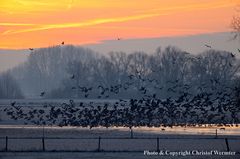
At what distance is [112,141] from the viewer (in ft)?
152

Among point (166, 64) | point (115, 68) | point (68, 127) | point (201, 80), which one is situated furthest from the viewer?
point (115, 68)

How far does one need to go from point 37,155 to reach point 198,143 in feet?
37.0

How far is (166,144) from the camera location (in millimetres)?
43031

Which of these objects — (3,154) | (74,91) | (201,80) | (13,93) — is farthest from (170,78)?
(3,154)

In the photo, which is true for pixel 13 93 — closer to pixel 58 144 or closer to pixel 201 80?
pixel 201 80

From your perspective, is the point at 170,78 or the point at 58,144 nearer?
the point at 58,144

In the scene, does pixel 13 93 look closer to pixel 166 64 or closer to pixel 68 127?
pixel 166 64

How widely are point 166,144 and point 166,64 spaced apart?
125m

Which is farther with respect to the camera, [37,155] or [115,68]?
[115,68]

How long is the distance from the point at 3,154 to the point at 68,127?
26409 millimetres

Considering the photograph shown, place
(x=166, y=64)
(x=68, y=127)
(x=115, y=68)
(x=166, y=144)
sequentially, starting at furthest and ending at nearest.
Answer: (x=115, y=68), (x=166, y=64), (x=68, y=127), (x=166, y=144)

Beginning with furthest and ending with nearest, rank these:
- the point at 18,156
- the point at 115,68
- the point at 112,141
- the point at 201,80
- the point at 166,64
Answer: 1. the point at 115,68
2. the point at 166,64
3. the point at 201,80
4. the point at 112,141
5. the point at 18,156

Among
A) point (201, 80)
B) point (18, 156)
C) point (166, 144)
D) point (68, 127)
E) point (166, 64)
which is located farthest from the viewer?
point (166, 64)

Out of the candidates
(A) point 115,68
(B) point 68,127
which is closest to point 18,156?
(B) point 68,127
